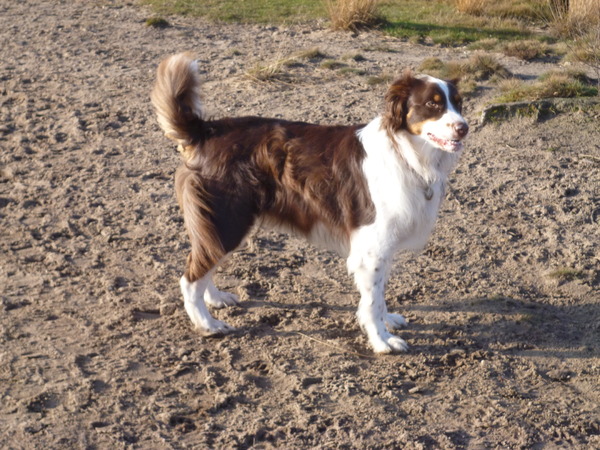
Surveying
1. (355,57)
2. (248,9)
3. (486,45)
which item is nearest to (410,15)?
(486,45)

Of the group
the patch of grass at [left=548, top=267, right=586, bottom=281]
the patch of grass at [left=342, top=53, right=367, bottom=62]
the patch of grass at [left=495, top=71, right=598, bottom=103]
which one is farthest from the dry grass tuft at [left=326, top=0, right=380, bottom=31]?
the patch of grass at [left=548, top=267, right=586, bottom=281]

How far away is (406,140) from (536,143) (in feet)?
11.3

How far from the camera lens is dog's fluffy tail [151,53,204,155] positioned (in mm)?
4730

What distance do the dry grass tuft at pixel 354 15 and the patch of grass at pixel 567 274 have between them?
21.2ft

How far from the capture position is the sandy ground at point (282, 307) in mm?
4230

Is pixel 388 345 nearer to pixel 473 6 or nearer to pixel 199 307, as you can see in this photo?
pixel 199 307

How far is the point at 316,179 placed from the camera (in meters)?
4.79

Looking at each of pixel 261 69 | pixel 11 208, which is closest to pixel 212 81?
pixel 261 69

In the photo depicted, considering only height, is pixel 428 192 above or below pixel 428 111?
below

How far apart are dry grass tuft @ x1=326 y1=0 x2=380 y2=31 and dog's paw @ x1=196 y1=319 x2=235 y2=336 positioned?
720 centimetres

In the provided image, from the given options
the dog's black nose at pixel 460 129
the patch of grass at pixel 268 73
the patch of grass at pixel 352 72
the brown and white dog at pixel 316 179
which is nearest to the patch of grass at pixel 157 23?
the patch of grass at pixel 268 73

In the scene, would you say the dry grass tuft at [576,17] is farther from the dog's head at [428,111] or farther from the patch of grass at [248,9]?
the dog's head at [428,111]

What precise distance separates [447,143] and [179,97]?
157 cm

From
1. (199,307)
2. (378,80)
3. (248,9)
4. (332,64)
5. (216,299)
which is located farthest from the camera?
(248,9)
